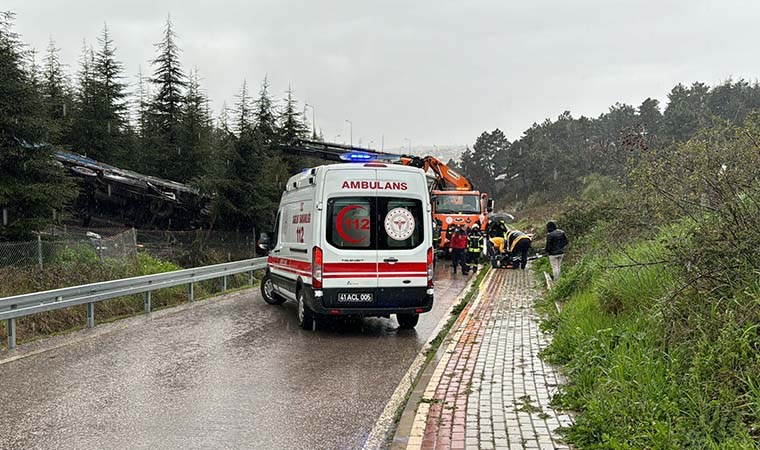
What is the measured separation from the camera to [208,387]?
7.20 m

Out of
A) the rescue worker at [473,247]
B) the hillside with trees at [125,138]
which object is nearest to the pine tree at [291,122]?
the hillside with trees at [125,138]

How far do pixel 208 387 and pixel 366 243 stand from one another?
3.86 metres

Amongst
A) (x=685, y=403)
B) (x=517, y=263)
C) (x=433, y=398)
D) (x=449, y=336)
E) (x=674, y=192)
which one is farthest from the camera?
(x=517, y=263)

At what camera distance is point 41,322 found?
11242 mm

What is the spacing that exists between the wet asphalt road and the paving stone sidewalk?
1.95 feet

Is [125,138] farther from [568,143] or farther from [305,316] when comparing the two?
[568,143]

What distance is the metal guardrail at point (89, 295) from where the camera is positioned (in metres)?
9.40

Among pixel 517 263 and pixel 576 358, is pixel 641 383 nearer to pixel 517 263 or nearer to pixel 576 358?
pixel 576 358

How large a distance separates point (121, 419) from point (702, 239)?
19.4 ft

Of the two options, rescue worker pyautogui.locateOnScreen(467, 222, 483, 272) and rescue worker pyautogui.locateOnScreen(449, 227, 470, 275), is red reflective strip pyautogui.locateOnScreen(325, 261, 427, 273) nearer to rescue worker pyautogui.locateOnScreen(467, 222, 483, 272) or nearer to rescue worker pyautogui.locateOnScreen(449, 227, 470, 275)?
rescue worker pyautogui.locateOnScreen(449, 227, 470, 275)

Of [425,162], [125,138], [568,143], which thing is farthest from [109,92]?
[568,143]

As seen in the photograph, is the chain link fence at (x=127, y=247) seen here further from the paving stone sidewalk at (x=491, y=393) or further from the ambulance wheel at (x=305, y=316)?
the paving stone sidewalk at (x=491, y=393)

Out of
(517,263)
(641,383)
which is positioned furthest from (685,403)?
(517,263)

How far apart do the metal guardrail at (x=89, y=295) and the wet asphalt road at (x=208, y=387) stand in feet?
2.67
